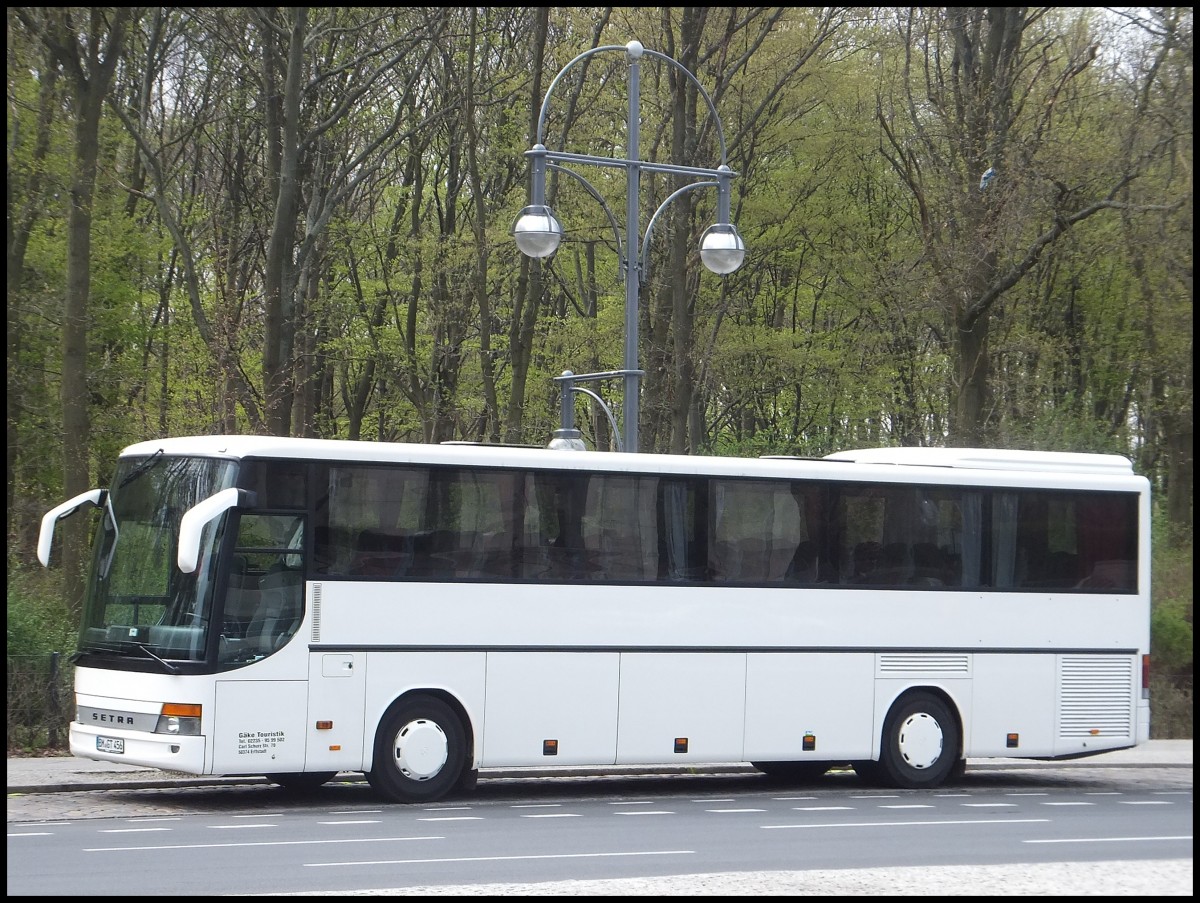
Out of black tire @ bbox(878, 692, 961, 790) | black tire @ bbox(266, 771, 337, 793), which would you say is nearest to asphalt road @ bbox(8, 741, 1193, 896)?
black tire @ bbox(266, 771, 337, 793)

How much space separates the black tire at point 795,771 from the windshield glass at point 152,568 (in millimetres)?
7326

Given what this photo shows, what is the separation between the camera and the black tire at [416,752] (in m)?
15.7

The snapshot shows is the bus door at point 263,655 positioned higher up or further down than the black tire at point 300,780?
higher up

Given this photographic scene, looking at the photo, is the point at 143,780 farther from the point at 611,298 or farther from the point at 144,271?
the point at 611,298

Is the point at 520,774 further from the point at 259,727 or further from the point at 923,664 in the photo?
the point at 259,727

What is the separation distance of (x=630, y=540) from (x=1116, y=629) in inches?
239

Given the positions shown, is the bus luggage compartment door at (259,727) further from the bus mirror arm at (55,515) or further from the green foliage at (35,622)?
the green foliage at (35,622)

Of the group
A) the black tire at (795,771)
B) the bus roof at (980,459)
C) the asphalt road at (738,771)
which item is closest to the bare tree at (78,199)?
the asphalt road at (738,771)

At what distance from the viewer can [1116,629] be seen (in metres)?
19.1

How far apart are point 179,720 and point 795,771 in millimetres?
7814

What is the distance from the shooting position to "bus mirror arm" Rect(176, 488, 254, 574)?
13.9m

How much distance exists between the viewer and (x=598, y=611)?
54.8ft

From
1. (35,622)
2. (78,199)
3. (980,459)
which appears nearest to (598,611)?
(980,459)

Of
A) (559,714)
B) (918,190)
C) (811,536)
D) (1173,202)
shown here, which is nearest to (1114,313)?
(918,190)
